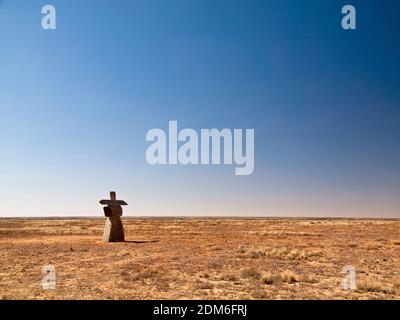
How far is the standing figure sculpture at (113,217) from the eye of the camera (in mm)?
21625

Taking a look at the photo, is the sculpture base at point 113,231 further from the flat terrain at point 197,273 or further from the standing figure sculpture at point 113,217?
the flat terrain at point 197,273

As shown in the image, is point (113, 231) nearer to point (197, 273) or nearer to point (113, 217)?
point (113, 217)

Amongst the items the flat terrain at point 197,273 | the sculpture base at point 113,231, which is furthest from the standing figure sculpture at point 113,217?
the flat terrain at point 197,273

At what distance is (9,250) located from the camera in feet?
61.4

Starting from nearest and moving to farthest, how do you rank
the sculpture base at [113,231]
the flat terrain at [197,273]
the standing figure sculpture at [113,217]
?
the flat terrain at [197,273] < the standing figure sculpture at [113,217] < the sculpture base at [113,231]

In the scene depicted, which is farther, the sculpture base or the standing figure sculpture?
the sculpture base

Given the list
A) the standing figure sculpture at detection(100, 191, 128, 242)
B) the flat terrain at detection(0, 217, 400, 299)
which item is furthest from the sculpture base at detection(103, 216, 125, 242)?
the flat terrain at detection(0, 217, 400, 299)

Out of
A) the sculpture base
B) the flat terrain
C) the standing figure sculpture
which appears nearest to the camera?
the flat terrain

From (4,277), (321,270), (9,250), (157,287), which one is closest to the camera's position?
(157,287)

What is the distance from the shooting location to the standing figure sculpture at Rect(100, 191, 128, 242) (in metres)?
21.6

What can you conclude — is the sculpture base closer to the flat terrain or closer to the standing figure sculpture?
the standing figure sculpture
